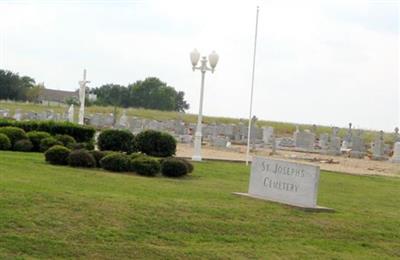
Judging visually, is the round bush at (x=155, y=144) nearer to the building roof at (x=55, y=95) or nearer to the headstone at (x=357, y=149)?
the headstone at (x=357, y=149)

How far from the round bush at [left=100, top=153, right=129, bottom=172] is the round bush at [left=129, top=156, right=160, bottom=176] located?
197 millimetres

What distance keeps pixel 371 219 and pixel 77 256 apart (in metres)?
5.85

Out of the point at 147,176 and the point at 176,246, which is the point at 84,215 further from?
the point at 147,176

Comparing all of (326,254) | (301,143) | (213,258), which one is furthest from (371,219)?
(301,143)

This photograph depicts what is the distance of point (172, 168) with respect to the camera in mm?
16797

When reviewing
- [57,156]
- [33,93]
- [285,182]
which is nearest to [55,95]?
[33,93]

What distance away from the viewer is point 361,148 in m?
39.2

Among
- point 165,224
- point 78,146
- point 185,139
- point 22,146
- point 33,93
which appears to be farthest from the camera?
point 33,93

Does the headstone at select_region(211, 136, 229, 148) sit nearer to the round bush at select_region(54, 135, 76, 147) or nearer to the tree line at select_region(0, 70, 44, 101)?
the round bush at select_region(54, 135, 76, 147)

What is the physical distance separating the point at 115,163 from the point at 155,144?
151 inches

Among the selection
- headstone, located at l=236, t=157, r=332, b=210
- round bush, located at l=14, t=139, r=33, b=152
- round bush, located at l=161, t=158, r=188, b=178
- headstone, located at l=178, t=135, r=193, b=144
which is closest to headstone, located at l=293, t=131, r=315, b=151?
headstone, located at l=178, t=135, r=193, b=144

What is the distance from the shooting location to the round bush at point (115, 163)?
16844mm

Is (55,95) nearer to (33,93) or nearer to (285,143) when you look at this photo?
(33,93)

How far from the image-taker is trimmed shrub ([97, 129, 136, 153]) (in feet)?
68.5
